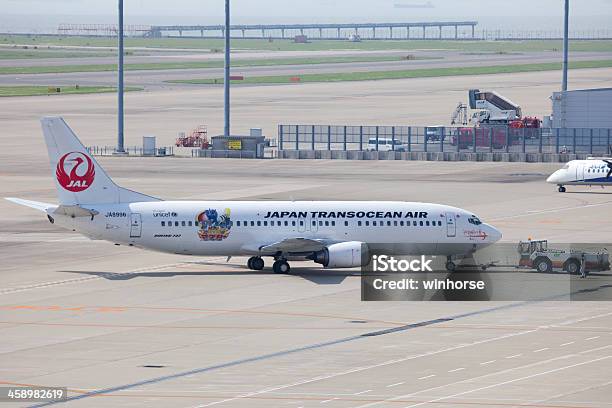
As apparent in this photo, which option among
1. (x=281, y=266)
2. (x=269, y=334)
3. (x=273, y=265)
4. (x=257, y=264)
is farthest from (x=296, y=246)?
(x=269, y=334)

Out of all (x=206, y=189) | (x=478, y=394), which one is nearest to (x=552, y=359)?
(x=478, y=394)

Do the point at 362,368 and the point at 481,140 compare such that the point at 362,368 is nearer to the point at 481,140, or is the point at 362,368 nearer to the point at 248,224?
the point at 248,224

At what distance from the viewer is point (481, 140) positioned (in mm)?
146625

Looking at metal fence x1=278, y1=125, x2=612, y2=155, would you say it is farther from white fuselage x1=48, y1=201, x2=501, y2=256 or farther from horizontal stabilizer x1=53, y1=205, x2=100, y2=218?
horizontal stabilizer x1=53, y1=205, x2=100, y2=218

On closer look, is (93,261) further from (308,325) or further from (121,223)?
(308,325)

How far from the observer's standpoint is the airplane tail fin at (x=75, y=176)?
242 ft

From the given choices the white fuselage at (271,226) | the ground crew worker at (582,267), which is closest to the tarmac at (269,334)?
the ground crew worker at (582,267)

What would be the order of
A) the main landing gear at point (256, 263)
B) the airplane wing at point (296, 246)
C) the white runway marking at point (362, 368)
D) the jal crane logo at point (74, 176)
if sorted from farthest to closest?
the main landing gear at point (256, 263) → the jal crane logo at point (74, 176) → the airplane wing at point (296, 246) → the white runway marking at point (362, 368)

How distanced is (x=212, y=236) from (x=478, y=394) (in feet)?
94.0

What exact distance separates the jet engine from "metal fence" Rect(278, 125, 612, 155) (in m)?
70.5

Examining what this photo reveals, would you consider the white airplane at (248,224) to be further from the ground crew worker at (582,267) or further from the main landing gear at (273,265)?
the ground crew worker at (582,267)

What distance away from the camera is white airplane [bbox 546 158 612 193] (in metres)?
117

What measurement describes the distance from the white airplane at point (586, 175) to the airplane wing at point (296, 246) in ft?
157

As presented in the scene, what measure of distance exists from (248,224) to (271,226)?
3.85 ft
